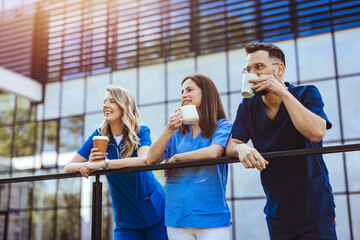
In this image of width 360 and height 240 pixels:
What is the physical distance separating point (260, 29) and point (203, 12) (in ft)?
5.95

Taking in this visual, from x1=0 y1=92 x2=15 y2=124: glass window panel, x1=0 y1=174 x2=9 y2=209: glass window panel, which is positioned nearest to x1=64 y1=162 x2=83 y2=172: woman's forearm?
x1=0 y1=174 x2=9 y2=209: glass window panel

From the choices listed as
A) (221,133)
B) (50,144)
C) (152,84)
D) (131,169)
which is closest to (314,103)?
(221,133)

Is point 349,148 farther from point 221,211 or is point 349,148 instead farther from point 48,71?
point 48,71

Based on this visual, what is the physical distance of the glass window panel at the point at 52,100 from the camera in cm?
1395

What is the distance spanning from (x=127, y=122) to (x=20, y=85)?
11783 mm

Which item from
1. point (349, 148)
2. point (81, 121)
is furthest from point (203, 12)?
point (349, 148)

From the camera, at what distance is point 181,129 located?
2717 mm

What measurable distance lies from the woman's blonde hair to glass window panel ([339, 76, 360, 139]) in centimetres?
811

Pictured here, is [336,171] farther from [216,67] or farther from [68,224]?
[68,224]

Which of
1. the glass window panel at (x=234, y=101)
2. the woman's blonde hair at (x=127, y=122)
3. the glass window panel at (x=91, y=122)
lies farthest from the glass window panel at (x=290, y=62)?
the woman's blonde hair at (x=127, y=122)

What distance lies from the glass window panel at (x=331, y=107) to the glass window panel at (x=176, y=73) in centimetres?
374

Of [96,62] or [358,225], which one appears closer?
[358,225]

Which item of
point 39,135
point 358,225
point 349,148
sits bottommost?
point 358,225

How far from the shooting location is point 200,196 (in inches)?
92.6
